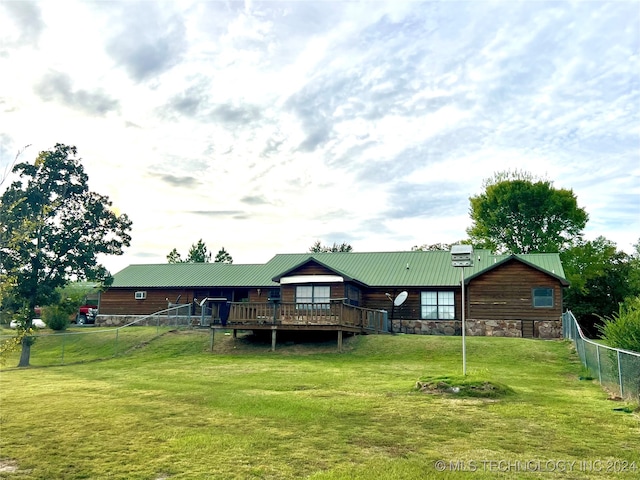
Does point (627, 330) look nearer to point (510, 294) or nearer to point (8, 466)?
point (8, 466)

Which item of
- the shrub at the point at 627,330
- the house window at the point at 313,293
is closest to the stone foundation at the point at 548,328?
the house window at the point at 313,293

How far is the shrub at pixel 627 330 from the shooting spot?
41.2 feet

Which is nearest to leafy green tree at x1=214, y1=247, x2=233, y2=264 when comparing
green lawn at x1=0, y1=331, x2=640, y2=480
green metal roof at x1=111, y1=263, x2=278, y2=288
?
green metal roof at x1=111, y1=263, x2=278, y2=288

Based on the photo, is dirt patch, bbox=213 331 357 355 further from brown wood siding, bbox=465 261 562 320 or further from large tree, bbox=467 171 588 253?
large tree, bbox=467 171 588 253

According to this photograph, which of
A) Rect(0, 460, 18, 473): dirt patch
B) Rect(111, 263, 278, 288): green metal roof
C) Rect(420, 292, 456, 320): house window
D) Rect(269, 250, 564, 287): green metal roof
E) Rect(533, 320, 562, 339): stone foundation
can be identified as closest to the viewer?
Rect(0, 460, 18, 473): dirt patch

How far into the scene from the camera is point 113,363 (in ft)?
70.7

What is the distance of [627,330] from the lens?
12.9 metres

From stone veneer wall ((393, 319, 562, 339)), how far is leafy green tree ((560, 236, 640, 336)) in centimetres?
2235

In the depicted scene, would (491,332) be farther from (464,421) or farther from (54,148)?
(54,148)

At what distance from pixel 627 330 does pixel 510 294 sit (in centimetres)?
1643

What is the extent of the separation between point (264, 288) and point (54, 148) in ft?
48.9

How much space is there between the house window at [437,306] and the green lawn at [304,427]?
13.5 metres

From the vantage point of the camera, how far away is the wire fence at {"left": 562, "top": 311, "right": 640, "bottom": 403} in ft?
35.9

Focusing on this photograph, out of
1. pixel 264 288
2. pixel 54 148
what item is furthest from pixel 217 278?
pixel 54 148
